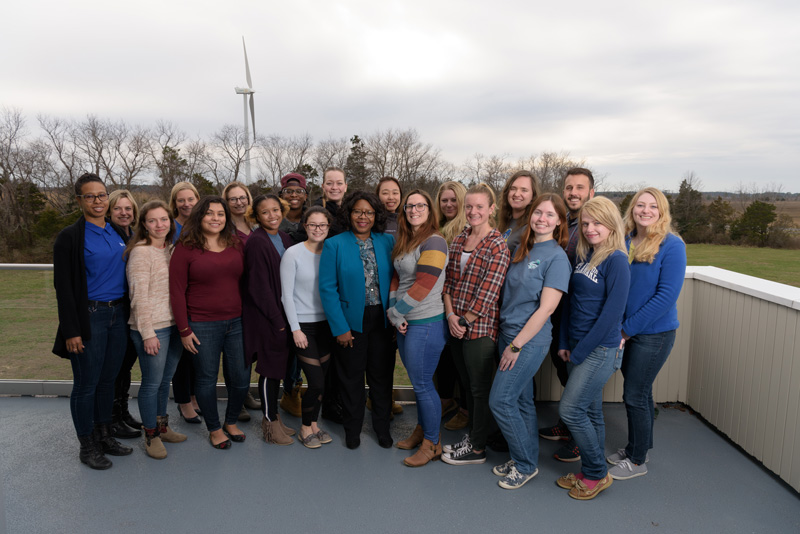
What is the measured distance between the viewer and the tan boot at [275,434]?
285 cm

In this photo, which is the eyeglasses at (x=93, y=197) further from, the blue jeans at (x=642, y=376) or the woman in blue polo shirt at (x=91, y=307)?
the blue jeans at (x=642, y=376)

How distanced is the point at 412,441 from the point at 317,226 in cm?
143

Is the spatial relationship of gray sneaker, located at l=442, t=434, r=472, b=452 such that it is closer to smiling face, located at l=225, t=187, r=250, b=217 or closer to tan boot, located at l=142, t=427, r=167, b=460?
tan boot, located at l=142, t=427, r=167, b=460

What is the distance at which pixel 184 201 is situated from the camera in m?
3.16

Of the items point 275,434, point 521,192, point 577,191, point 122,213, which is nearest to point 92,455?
point 275,434

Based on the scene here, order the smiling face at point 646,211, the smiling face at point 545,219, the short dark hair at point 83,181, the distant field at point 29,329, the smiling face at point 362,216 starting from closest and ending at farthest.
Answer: the smiling face at point 545,219 < the smiling face at point 646,211 < the short dark hair at point 83,181 < the smiling face at point 362,216 < the distant field at point 29,329

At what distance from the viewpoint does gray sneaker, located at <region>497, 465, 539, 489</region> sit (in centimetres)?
238

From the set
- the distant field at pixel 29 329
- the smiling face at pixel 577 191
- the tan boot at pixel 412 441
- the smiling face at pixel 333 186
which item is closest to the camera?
the tan boot at pixel 412 441

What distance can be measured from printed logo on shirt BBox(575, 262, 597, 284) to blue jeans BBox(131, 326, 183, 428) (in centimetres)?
227

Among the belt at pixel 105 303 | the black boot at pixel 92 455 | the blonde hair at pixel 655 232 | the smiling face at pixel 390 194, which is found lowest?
the black boot at pixel 92 455

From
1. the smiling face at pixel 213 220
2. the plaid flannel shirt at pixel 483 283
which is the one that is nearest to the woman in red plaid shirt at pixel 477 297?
the plaid flannel shirt at pixel 483 283

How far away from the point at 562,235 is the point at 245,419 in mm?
2419

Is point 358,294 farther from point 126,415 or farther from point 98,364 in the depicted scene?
point 126,415

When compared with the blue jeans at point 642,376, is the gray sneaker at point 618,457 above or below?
below
